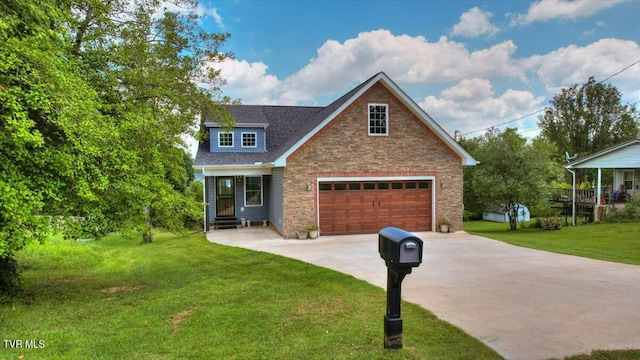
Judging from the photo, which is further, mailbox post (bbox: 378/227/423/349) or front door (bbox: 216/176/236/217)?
front door (bbox: 216/176/236/217)

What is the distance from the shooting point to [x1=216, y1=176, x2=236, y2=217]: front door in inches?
720

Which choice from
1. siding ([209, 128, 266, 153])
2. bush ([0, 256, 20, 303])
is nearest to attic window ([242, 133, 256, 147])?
siding ([209, 128, 266, 153])

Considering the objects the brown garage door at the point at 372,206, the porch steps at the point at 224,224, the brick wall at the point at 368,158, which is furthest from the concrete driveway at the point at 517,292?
the porch steps at the point at 224,224

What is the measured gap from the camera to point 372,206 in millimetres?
14594

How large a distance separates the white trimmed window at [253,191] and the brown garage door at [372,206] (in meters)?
5.28

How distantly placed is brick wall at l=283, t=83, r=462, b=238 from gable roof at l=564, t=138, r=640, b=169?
1218 centimetres

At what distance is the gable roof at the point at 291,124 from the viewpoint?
14.0m

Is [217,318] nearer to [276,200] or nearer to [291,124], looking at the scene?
[276,200]

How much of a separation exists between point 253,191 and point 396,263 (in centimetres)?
1508

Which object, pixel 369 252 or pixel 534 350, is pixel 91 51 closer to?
pixel 369 252

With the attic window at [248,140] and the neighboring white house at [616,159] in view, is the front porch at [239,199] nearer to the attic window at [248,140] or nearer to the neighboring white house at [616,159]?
the attic window at [248,140]

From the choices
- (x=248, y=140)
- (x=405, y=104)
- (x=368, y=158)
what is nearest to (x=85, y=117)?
(x=368, y=158)

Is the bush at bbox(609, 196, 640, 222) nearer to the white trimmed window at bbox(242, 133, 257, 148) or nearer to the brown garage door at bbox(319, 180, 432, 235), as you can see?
the brown garage door at bbox(319, 180, 432, 235)

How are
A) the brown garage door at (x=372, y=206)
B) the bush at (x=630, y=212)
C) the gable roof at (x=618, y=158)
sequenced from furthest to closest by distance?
the gable roof at (x=618, y=158) < the bush at (x=630, y=212) < the brown garage door at (x=372, y=206)
